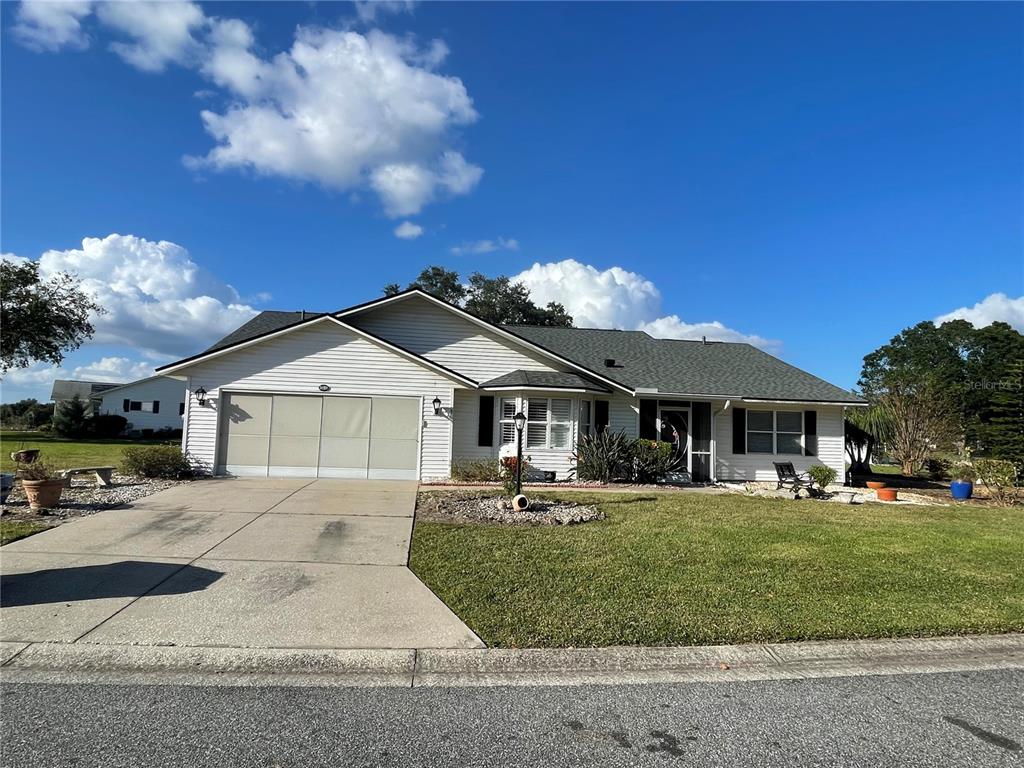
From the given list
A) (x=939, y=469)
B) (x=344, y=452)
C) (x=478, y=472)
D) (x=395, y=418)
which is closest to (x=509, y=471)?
(x=478, y=472)

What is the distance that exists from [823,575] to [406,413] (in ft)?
37.2

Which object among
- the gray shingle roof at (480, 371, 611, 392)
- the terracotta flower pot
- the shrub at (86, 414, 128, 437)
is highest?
the gray shingle roof at (480, 371, 611, 392)

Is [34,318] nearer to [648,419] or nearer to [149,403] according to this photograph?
[149,403]

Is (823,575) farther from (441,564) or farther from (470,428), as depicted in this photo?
(470,428)

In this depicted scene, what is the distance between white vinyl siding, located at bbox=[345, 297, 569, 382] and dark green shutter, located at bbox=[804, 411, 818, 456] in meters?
7.85

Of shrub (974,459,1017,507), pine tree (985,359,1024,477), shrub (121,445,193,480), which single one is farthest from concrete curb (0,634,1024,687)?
pine tree (985,359,1024,477)

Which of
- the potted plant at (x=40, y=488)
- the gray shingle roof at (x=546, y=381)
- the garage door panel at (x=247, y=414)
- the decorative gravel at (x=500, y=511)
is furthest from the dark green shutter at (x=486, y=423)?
the potted plant at (x=40, y=488)

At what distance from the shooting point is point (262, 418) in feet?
50.7

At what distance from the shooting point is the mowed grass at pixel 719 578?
201 inches

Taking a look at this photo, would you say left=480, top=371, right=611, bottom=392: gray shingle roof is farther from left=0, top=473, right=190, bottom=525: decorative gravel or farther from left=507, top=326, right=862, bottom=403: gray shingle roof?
left=0, top=473, right=190, bottom=525: decorative gravel

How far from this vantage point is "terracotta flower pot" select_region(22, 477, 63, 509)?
9453mm

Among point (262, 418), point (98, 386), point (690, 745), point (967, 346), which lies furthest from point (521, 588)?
point (967, 346)

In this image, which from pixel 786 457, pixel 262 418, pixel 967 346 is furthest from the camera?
pixel 967 346

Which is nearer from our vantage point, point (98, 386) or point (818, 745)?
point (818, 745)
